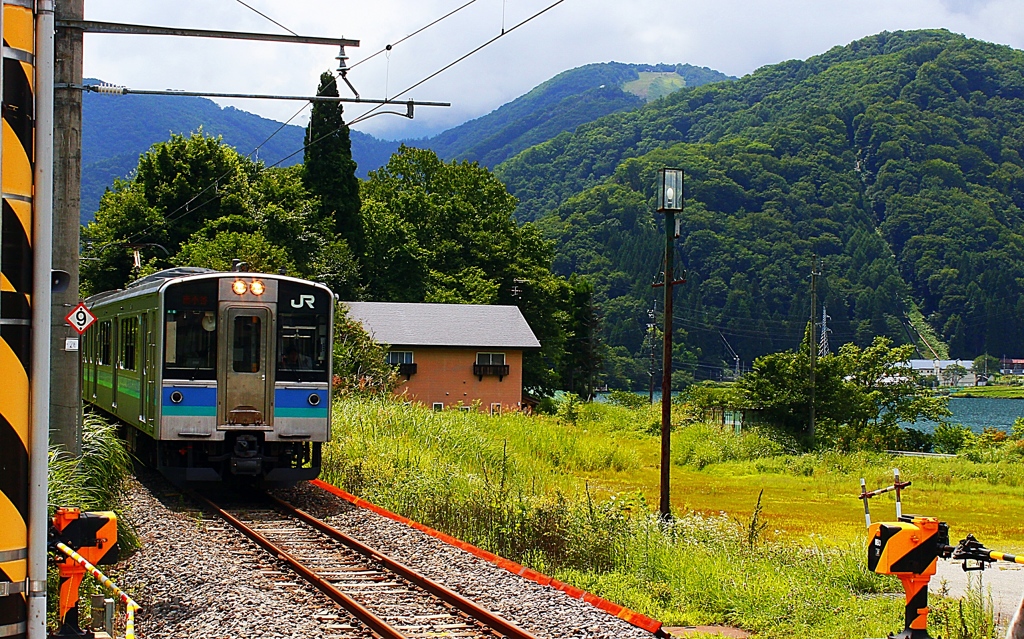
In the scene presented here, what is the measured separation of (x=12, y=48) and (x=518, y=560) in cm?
895

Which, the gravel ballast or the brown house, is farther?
the brown house

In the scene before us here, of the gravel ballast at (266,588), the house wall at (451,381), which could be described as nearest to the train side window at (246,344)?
the gravel ballast at (266,588)

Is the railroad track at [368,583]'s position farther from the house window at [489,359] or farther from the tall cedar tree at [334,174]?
the tall cedar tree at [334,174]

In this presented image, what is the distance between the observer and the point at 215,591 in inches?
348

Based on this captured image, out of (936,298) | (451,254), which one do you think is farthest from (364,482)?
(936,298)

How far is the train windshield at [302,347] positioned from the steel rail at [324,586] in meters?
2.15

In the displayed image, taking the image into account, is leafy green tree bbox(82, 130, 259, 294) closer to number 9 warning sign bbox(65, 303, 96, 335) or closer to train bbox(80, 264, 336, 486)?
train bbox(80, 264, 336, 486)

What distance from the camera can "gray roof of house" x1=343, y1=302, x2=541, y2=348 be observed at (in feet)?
146

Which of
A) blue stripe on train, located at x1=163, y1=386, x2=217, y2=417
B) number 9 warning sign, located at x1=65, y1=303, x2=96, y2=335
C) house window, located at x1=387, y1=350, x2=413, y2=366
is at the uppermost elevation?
number 9 warning sign, located at x1=65, y1=303, x2=96, y2=335

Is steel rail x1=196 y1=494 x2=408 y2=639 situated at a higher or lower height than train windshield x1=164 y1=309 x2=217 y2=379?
lower

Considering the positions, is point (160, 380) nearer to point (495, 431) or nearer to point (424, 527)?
point (424, 527)

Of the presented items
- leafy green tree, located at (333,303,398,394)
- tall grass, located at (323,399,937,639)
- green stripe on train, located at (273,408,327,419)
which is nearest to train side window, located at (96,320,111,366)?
tall grass, located at (323,399,937,639)

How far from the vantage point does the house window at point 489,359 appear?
148 ft

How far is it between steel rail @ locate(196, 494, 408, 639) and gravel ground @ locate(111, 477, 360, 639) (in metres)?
0.08
